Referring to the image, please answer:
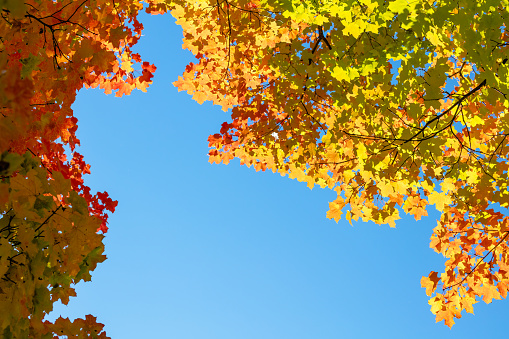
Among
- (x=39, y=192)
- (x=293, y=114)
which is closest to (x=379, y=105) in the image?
(x=293, y=114)

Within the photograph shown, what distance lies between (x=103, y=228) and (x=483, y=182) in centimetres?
450

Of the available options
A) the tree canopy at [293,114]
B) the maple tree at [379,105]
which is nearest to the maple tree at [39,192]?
the tree canopy at [293,114]

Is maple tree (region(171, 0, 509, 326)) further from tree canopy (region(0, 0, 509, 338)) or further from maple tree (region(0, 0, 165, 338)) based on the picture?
maple tree (region(0, 0, 165, 338))

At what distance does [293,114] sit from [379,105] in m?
1.31

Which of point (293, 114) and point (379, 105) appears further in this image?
point (293, 114)

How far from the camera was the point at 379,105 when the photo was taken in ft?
14.9

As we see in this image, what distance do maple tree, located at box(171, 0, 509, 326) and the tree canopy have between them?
0.02 meters

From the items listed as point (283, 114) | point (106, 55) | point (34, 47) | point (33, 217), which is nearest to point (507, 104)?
point (283, 114)

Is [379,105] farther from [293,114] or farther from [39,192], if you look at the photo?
[39,192]

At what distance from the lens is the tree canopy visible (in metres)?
2.29

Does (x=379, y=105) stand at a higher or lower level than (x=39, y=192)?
higher

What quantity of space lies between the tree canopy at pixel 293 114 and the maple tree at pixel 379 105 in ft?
0.08

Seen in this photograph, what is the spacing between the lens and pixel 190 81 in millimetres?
6691

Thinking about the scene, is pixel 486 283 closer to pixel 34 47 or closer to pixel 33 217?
pixel 33 217
